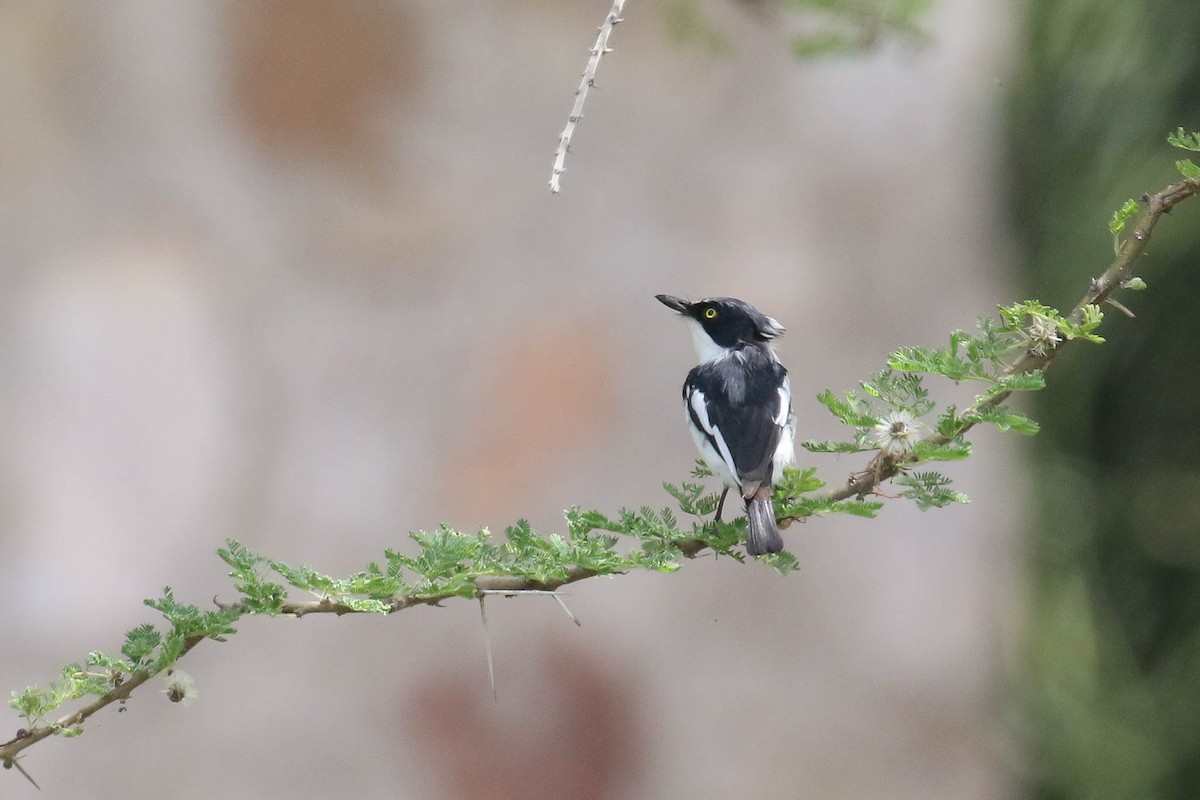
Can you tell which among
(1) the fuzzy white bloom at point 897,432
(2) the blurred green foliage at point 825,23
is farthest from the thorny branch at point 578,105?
(2) the blurred green foliage at point 825,23

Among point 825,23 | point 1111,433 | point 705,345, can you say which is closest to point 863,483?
point 705,345

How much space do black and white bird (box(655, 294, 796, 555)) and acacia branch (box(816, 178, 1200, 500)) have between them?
234 mm

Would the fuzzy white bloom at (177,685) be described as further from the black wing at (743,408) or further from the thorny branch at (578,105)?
the black wing at (743,408)

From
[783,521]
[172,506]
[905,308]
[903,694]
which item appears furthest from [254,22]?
[903,694]

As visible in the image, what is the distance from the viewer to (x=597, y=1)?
3.84 meters

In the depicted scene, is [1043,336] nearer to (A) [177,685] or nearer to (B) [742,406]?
(B) [742,406]

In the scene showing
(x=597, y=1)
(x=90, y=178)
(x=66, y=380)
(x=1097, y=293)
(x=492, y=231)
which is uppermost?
(x=597, y=1)

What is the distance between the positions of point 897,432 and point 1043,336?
7.5 inches

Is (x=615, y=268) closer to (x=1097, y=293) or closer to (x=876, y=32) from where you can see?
(x=876, y=32)

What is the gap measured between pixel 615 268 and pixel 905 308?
38.1 inches

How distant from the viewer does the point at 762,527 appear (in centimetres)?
168

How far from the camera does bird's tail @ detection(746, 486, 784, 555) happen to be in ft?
5.31

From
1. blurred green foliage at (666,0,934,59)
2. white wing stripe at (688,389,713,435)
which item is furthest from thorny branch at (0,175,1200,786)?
blurred green foliage at (666,0,934,59)

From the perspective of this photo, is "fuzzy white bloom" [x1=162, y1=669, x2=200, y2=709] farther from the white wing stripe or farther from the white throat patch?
the white throat patch
